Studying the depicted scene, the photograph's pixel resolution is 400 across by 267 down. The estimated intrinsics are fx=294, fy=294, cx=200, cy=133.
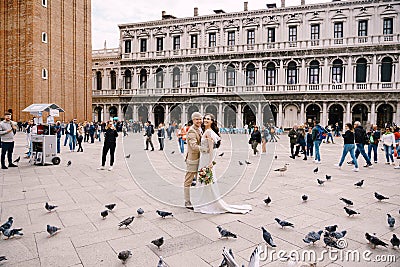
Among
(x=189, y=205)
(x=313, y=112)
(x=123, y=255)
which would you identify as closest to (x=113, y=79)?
(x=313, y=112)

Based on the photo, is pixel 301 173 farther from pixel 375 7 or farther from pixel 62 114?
pixel 375 7

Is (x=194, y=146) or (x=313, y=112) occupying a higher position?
(x=313, y=112)

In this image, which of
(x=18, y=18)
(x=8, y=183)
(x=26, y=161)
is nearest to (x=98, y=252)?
(x=8, y=183)

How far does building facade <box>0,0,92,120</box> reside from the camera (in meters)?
27.3

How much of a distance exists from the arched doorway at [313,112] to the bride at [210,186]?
3023 cm

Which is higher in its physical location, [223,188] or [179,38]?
[179,38]

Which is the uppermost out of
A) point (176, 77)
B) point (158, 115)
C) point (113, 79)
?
point (113, 79)

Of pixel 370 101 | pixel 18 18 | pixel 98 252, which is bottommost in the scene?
pixel 98 252

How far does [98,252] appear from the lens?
3799 millimetres

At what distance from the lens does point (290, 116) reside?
1334 inches

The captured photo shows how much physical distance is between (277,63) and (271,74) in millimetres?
1438

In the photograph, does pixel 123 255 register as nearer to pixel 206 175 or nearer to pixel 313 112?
pixel 206 175

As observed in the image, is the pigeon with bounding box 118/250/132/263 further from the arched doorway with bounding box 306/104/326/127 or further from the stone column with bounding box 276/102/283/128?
the arched doorway with bounding box 306/104/326/127

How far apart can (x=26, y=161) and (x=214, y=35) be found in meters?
30.1
